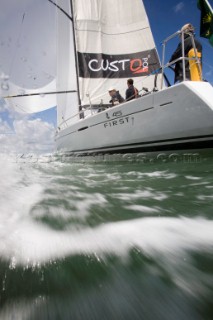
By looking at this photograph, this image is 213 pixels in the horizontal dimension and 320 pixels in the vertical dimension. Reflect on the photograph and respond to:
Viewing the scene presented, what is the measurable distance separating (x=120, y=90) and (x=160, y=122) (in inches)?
150

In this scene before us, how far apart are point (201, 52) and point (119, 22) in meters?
4.43

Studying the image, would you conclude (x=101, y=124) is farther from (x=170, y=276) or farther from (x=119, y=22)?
(x=119, y=22)

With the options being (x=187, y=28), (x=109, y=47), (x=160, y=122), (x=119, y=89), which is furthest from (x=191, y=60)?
(x=109, y=47)

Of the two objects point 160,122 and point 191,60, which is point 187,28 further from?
point 160,122

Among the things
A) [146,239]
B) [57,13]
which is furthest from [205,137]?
[57,13]

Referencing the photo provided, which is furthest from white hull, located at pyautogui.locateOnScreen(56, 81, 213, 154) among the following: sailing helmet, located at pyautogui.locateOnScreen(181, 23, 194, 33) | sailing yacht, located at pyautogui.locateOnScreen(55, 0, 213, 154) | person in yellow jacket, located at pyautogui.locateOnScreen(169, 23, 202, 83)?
sailing helmet, located at pyautogui.locateOnScreen(181, 23, 194, 33)

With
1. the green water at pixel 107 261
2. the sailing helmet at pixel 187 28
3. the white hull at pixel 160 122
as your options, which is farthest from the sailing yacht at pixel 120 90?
the green water at pixel 107 261

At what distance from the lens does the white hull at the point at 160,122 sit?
2.98 meters

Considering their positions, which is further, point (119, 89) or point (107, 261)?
point (119, 89)

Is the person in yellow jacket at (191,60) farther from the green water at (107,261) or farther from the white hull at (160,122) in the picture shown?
the green water at (107,261)

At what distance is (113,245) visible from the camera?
2.46 feet

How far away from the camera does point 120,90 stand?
6.86 metres

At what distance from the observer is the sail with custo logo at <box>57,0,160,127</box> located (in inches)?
262

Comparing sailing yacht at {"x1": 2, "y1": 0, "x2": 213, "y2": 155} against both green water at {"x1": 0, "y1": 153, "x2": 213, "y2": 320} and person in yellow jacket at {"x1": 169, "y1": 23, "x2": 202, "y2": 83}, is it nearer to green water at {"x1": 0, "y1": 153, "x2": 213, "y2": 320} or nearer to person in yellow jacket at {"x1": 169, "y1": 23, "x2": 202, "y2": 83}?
person in yellow jacket at {"x1": 169, "y1": 23, "x2": 202, "y2": 83}
